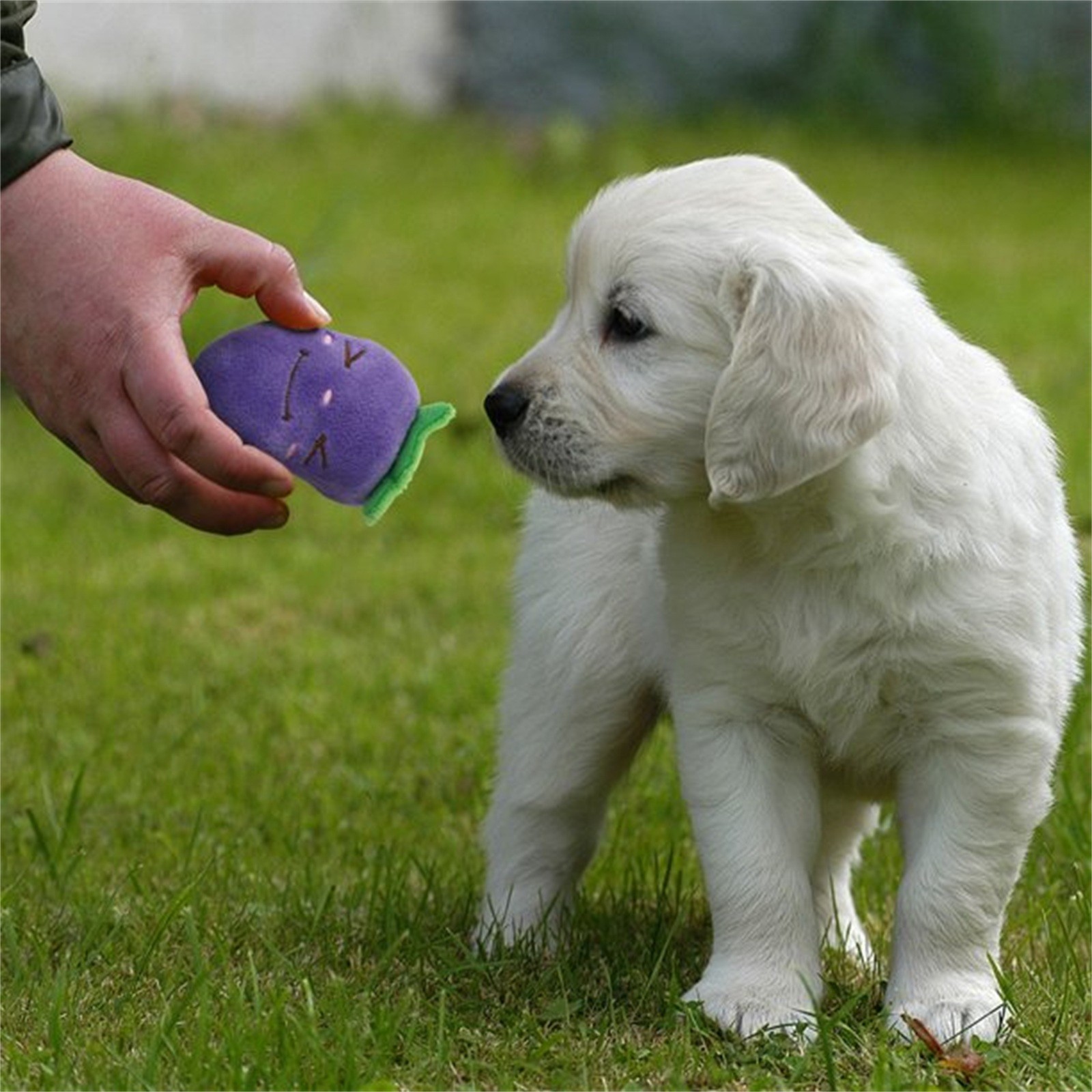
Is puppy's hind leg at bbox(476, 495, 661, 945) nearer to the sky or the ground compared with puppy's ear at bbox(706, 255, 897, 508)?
nearer to the ground

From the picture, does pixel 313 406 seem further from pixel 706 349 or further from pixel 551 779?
pixel 551 779

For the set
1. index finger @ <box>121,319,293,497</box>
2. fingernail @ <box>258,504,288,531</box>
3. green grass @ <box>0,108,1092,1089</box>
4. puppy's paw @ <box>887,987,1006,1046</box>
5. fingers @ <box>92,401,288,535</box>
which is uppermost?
index finger @ <box>121,319,293,497</box>

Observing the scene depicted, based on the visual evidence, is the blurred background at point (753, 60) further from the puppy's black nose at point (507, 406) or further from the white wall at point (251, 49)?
the puppy's black nose at point (507, 406)

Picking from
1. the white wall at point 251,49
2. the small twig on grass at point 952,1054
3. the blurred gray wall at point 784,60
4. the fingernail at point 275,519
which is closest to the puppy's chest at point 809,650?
the small twig on grass at point 952,1054

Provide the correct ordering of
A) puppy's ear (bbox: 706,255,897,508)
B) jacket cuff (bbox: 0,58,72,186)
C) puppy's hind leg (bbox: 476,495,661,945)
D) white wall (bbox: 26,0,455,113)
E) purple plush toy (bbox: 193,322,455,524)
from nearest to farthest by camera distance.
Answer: puppy's ear (bbox: 706,255,897,508)
jacket cuff (bbox: 0,58,72,186)
purple plush toy (bbox: 193,322,455,524)
puppy's hind leg (bbox: 476,495,661,945)
white wall (bbox: 26,0,455,113)

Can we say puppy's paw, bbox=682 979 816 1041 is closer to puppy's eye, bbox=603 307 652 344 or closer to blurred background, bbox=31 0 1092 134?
puppy's eye, bbox=603 307 652 344

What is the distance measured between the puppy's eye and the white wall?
766 centimetres

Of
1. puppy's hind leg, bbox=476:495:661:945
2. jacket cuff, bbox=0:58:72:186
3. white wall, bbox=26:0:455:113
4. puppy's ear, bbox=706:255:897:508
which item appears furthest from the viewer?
white wall, bbox=26:0:455:113

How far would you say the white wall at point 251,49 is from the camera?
10766 mm

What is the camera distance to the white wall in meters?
10.8

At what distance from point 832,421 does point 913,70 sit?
33.1 feet

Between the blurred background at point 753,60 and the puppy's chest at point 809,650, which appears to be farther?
the blurred background at point 753,60

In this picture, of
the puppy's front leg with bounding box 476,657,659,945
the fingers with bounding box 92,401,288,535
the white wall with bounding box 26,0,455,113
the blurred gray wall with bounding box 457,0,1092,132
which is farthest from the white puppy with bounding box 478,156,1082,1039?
the blurred gray wall with bounding box 457,0,1092,132

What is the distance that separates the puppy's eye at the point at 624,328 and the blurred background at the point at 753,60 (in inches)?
358
